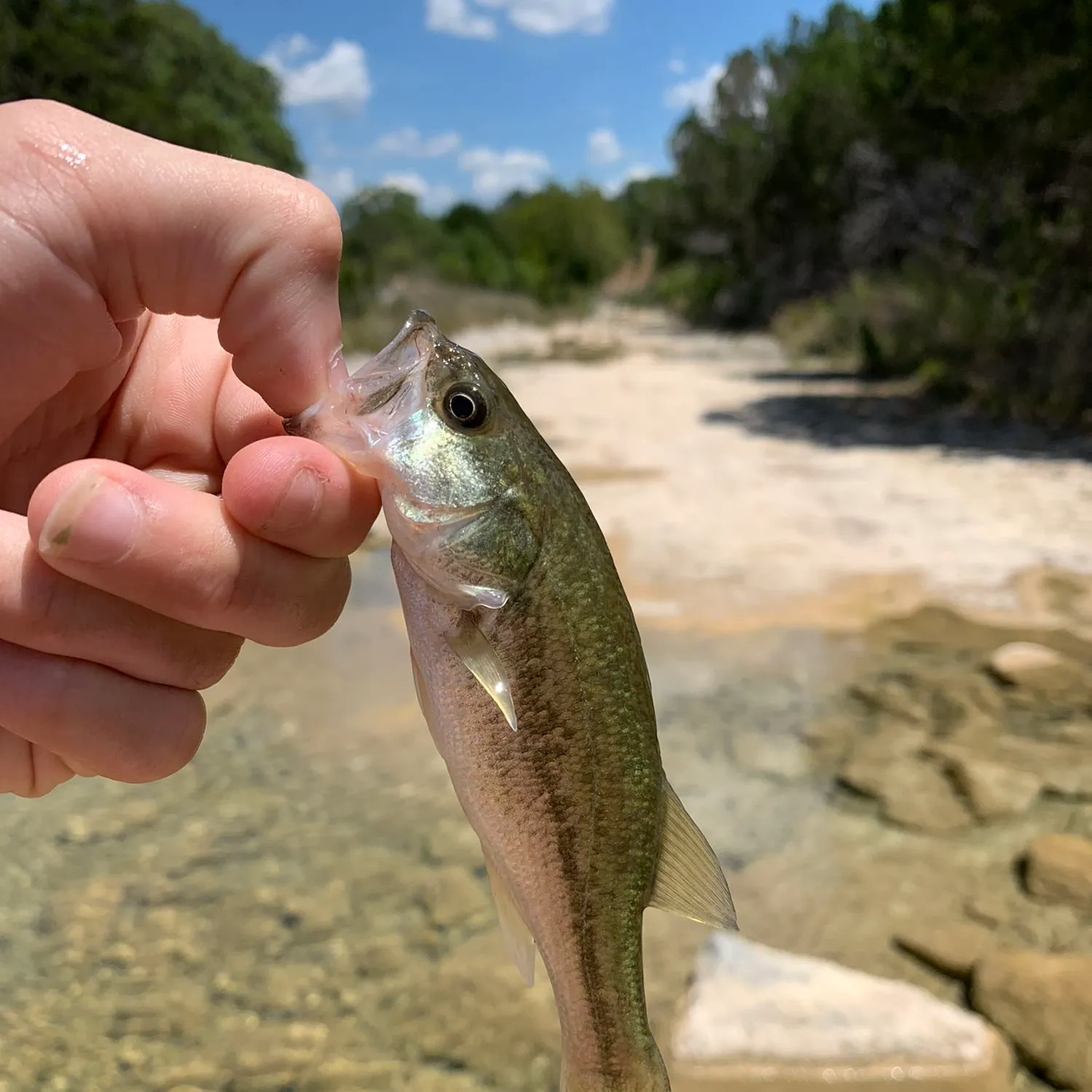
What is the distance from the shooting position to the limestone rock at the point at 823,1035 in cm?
343

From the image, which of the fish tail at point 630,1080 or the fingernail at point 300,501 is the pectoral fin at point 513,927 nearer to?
the fish tail at point 630,1080

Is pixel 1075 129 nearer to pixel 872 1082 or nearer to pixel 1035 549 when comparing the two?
pixel 1035 549

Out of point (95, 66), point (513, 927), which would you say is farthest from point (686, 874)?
point (95, 66)

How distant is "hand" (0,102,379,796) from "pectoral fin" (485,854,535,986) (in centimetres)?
67

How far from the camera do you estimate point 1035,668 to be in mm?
6250

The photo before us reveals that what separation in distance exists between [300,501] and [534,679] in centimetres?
57

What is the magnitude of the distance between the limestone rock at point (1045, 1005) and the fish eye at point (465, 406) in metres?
3.23

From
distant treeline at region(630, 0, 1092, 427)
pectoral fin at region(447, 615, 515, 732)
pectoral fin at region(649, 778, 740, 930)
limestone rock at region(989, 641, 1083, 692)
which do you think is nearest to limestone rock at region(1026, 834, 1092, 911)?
limestone rock at region(989, 641, 1083, 692)

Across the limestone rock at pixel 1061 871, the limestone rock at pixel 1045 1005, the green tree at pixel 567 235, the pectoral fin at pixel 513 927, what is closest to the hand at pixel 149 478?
the pectoral fin at pixel 513 927

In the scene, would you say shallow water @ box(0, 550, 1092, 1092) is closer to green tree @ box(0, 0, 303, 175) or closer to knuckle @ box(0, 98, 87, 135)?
knuckle @ box(0, 98, 87, 135)

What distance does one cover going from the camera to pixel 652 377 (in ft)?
80.3

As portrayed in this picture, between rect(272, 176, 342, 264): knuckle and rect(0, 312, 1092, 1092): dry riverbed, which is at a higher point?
rect(272, 176, 342, 264): knuckle

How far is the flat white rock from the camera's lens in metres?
3.48

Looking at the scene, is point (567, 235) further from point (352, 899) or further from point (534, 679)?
point (534, 679)
